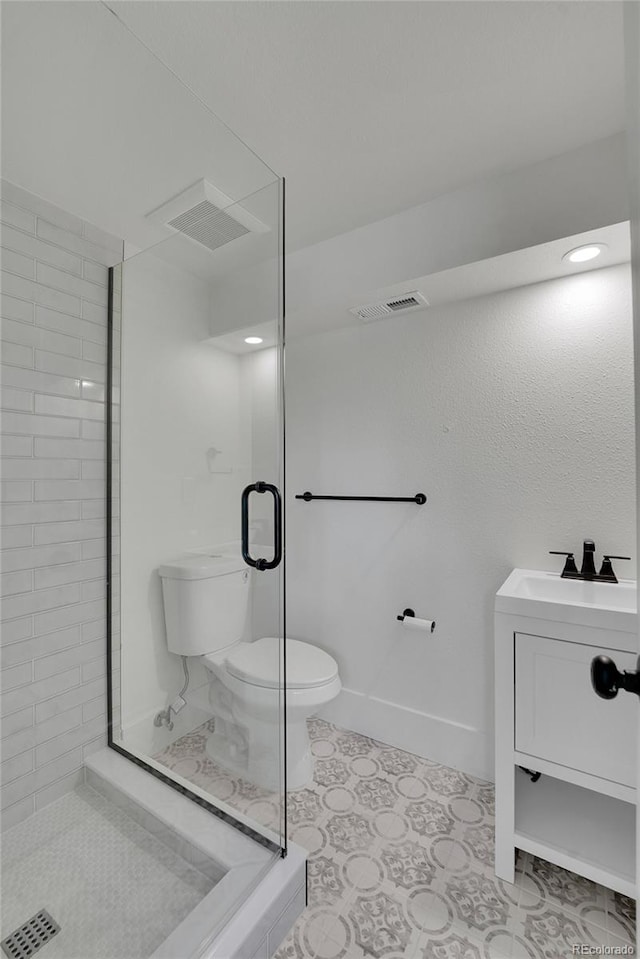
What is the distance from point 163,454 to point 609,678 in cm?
114

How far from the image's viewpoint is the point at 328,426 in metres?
2.29

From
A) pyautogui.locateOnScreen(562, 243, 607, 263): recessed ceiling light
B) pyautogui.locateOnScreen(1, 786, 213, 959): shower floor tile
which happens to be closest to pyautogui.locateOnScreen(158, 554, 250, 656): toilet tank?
pyautogui.locateOnScreen(1, 786, 213, 959): shower floor tile

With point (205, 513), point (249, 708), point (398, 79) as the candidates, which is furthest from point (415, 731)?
point (398, 79)

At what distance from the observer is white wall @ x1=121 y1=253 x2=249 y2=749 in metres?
1.27

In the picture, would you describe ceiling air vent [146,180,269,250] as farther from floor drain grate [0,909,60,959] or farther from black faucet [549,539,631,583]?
floor drain grate [0,909,60,959]

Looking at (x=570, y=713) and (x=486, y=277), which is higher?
(x=486, y=277)

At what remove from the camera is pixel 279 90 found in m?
1.26

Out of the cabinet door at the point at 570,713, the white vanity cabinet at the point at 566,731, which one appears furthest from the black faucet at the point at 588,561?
the cabinet door at the point at 570,713

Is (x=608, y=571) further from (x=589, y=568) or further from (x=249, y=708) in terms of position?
(x=249, y=708)

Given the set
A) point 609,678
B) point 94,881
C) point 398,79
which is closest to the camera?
point 609,678

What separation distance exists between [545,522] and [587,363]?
0.61 metres

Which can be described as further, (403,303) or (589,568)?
(403,303)

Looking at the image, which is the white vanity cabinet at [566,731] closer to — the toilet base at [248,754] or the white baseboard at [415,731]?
the white baseboard at [415,731]

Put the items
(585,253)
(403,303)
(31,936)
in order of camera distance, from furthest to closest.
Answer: (403,303)
(585,253)
(31,936)
